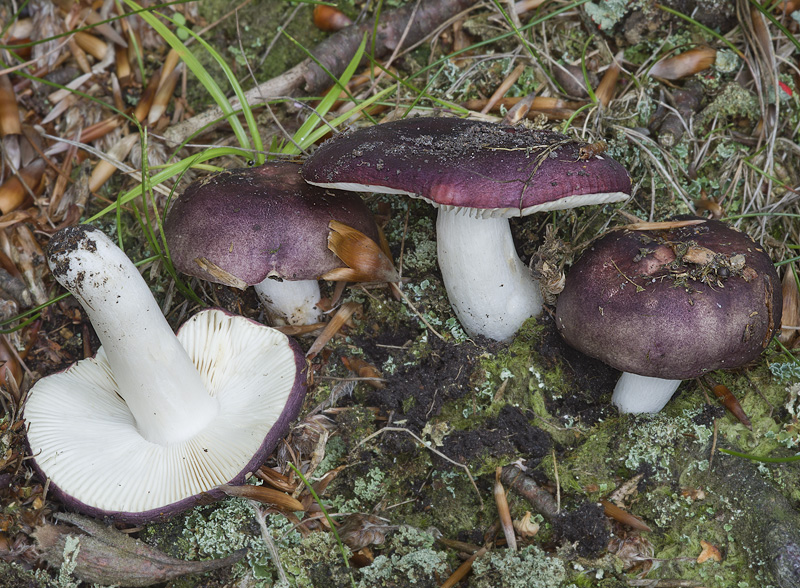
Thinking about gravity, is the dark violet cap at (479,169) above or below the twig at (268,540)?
above

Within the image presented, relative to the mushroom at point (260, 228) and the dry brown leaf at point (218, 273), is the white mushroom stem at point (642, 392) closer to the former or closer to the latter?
the mushroom at point (260, 228)

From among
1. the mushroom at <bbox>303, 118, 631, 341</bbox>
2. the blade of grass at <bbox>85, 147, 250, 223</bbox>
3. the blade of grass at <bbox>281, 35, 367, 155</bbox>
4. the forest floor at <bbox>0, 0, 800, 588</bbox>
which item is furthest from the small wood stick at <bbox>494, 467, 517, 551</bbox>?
the blade of grass at <bbox>85, 147, 250, 223</bbox>

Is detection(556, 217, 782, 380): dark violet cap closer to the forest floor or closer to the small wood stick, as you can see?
the forest floor

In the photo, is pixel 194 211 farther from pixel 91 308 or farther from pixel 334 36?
pixel 334 36

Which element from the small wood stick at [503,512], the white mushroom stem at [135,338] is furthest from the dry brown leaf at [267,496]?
the small wood stick at [503,512]

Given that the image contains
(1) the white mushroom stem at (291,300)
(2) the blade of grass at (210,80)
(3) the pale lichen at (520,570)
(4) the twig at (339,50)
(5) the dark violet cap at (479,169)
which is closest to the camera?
(5) the dark violet cap at (479,169)

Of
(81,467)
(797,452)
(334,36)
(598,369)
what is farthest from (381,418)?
(334,36)

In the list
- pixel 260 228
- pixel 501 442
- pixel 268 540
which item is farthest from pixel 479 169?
pixel 268 540

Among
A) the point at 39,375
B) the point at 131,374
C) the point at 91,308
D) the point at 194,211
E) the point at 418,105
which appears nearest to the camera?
the point at 91,308
